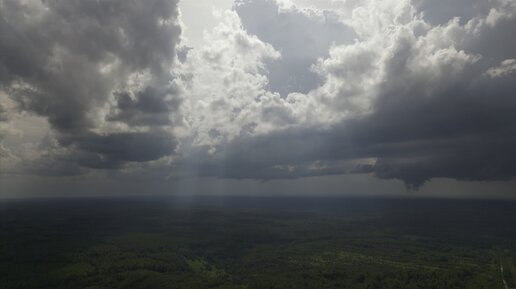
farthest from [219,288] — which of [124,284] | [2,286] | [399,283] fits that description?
[2,286]

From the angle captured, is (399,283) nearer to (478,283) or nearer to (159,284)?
(478,283)

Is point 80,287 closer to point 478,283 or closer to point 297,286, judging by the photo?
point 297,286

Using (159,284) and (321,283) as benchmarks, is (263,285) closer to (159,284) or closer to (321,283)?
(321,283)

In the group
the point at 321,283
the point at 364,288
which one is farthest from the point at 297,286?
the point at 364,288

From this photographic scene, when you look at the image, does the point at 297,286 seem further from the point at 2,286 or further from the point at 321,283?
the point at 2,286

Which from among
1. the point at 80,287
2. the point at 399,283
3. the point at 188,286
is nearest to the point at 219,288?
the point at 188,286

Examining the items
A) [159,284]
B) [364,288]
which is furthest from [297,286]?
[159,284]
